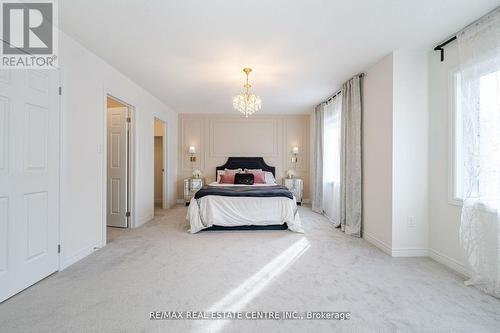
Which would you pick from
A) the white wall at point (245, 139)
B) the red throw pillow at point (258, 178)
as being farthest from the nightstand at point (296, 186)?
the red throw pillow at point (258, 178)

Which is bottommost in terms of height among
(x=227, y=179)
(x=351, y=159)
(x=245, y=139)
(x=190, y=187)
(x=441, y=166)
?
(x=190, y=187)

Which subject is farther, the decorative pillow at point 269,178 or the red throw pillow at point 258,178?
the decorative pillow at point 269,178

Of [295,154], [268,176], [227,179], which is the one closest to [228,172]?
[227,179]

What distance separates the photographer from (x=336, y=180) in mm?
4531

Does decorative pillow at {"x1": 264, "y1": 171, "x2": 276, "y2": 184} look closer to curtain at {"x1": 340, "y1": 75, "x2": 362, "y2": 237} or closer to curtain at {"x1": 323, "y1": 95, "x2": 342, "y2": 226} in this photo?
curtain at {"x1": 323, "y1": 95, "x2": 342, "y2": 226}

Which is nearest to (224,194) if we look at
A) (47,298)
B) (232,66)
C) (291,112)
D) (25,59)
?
(232,66)

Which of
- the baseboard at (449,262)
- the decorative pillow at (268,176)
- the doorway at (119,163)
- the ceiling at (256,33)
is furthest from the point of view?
the decorative pillow at (268,176)

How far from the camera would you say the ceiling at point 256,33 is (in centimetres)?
208

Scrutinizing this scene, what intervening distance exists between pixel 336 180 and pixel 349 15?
3.00 meters

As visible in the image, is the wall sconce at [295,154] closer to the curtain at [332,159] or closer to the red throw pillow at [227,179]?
the curtain at [332,159]

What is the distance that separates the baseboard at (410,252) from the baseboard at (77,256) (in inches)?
151

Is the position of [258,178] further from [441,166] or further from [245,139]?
[441,166]

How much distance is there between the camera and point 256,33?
248cm

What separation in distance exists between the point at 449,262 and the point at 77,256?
14.0 ft
